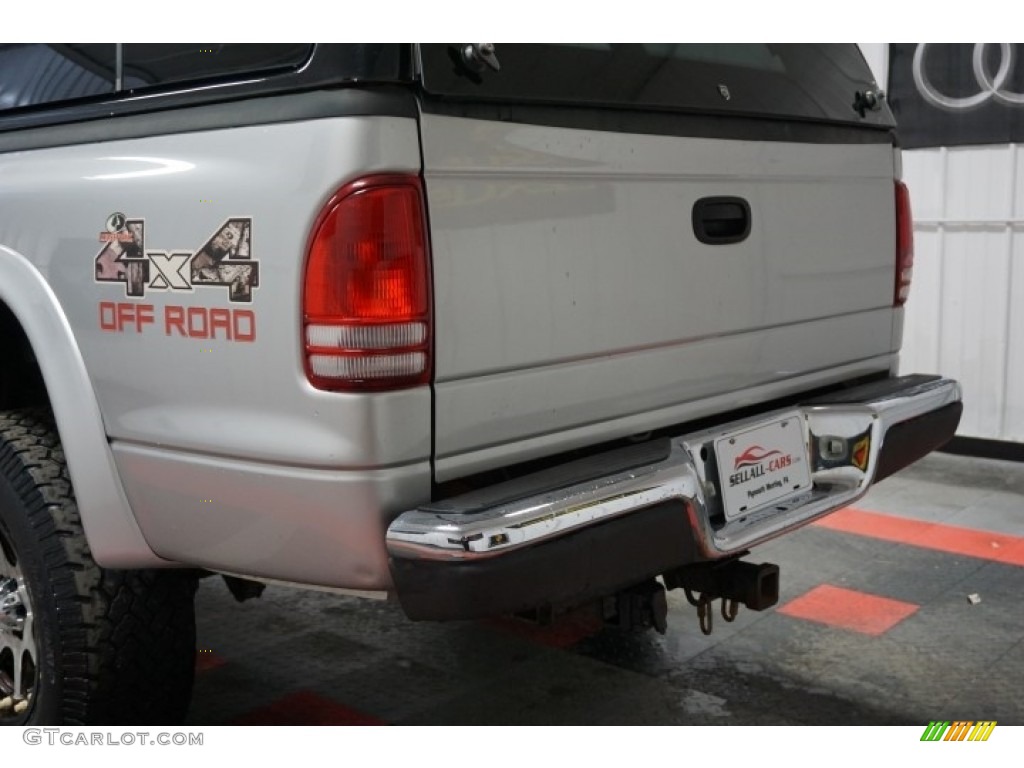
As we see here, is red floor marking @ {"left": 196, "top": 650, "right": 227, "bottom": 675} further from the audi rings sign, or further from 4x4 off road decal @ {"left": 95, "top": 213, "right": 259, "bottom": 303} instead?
the audi rings sign

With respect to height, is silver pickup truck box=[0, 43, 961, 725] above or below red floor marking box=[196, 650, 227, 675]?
above

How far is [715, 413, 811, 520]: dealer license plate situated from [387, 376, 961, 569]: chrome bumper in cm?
2

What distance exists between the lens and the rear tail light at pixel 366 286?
1.97 m

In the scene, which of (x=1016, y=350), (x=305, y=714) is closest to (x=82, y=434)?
(x=305, y=714)

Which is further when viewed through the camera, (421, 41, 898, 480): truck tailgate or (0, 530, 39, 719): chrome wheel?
(0, 530, 39, 719): chrome wheel

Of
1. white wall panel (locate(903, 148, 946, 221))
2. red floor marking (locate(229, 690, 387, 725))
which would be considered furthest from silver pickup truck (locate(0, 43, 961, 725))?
white wall panel (locate(903, 148, 946, 221))

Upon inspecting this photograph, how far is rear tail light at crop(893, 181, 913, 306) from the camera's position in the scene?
3223 millimetres

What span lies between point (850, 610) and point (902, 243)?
1214mm

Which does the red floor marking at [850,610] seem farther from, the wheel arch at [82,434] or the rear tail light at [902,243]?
the wheel arch at [82,434]

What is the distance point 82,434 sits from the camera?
2.34m

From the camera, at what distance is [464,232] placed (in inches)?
82.2

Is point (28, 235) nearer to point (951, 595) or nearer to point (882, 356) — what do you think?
point (882, 356)
